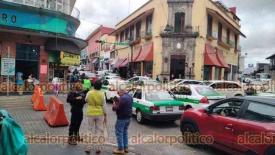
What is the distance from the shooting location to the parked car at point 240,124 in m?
6.17

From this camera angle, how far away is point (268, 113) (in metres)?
6.37

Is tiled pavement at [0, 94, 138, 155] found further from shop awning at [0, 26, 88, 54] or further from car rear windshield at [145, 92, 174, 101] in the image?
shop awning at [0, 26, 88, 54]

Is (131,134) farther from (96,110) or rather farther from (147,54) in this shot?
(147,54)

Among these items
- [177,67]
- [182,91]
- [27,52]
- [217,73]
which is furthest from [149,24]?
[182,91]

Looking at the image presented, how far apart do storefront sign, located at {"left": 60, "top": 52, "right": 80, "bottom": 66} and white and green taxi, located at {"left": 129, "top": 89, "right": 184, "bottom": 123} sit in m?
10.1

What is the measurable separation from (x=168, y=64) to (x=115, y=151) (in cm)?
2512

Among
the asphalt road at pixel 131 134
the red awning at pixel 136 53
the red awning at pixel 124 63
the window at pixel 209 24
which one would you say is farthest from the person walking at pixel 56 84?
the red awning at pixel 124 63

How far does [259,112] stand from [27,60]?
16558 millimetres

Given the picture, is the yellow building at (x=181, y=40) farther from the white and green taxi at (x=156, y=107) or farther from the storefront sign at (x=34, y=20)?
the white and green taxi at (x=156, y=107)

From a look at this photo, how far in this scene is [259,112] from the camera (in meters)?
6.56

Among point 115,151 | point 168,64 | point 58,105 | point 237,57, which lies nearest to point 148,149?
point 115,151

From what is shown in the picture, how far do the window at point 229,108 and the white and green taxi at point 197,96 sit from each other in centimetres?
475

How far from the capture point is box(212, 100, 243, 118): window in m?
7.24

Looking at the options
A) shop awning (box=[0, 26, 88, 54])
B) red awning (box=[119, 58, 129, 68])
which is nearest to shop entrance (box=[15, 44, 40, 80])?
shop awning (box=[0, 26, 88, 54])
